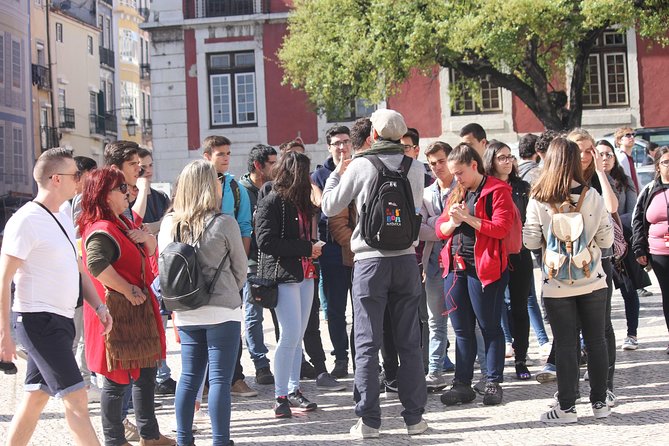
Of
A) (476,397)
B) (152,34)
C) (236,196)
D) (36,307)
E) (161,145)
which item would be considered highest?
(152,34)

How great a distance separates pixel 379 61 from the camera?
24.0 metres

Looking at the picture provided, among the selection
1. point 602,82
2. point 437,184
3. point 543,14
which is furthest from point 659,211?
point 602,82

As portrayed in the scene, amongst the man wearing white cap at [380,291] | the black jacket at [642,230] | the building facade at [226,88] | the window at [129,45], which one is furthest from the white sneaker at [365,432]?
the window at [129,45]

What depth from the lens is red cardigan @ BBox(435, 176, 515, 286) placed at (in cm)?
773

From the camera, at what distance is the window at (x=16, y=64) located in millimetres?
18281

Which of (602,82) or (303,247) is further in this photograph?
(602,82)

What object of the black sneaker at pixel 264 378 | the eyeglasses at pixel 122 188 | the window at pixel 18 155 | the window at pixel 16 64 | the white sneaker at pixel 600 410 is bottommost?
the white sneaker at pixel 600 410

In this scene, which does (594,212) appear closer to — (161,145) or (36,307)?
(36,307)

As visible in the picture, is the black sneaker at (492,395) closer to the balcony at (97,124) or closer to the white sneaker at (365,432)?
the white sneaker at (365,432)

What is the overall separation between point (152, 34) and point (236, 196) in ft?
82.4

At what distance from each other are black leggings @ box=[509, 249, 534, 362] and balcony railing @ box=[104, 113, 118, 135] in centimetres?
4936

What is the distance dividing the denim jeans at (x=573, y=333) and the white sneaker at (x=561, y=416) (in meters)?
0.03

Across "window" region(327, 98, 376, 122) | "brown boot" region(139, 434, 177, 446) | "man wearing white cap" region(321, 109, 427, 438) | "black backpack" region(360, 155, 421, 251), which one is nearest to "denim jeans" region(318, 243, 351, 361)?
"man wearing white cap" region(321, 109, 427, 438)

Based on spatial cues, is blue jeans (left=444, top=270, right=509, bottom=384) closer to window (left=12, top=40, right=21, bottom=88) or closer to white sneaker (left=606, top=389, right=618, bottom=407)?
white sneaker (left=606, top=389, right=618, bottom=407)
